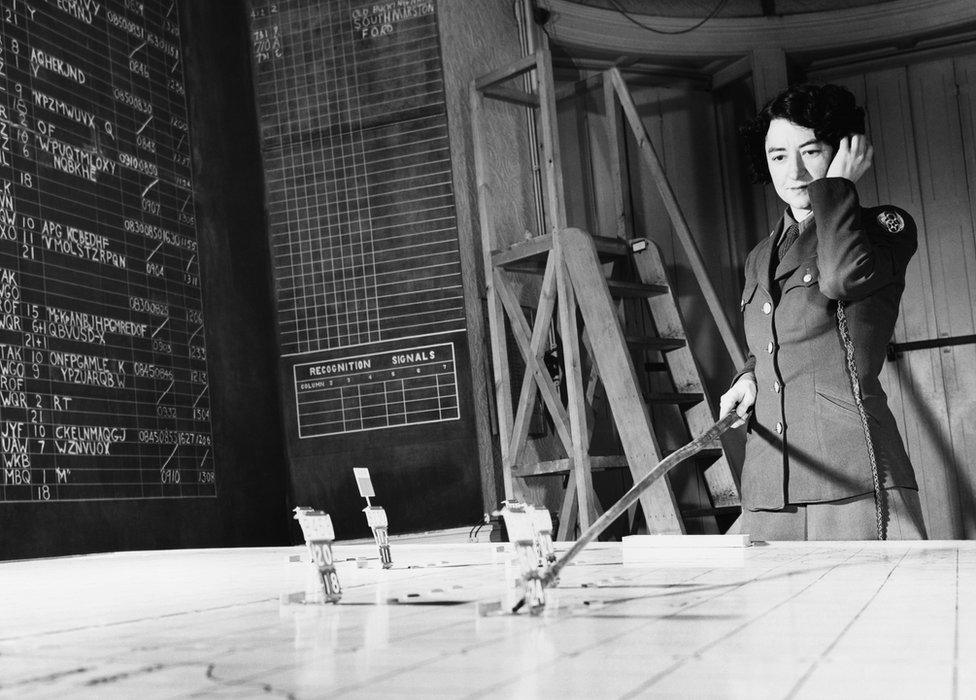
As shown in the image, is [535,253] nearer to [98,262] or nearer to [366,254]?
[366,254]

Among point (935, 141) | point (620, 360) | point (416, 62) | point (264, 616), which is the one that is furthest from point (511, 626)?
point (935, 141)

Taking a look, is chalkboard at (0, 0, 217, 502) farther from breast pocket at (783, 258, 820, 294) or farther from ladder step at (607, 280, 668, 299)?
breast pocket at (783, 258, 820, 294)

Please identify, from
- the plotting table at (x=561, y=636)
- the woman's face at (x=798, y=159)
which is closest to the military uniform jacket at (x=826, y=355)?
the woman's face at (x=798, y=159)

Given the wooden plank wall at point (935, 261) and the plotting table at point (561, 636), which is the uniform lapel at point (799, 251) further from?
the wooden plank wall at point (935, 261)

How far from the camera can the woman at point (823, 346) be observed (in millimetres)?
2221

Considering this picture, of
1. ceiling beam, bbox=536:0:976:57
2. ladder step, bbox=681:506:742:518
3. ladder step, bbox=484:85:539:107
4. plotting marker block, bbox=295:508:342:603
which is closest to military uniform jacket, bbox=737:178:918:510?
plotting marker block, bbox=295:508:342:603

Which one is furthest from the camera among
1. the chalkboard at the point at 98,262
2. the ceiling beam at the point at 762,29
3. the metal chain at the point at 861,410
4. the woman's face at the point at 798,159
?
the ceiling beam at the point at 762,29

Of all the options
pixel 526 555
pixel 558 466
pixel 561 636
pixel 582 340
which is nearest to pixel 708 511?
pixel 558 466

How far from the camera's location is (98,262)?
4250 mm

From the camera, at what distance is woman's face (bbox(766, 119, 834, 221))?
8.13 feet

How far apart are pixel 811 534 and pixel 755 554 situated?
1.45ft

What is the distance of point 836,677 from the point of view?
0.77 m

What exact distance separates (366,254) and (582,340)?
3.46 ft

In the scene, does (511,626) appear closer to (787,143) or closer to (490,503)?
(787,143)
